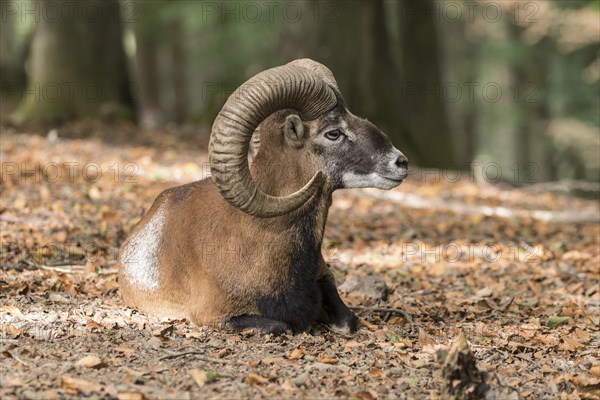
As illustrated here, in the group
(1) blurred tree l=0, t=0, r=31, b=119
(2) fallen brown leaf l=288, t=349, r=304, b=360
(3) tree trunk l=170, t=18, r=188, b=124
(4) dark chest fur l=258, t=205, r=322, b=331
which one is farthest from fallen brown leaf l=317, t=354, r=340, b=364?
(3) tree trunk l=170, t=18, r=188, b=124

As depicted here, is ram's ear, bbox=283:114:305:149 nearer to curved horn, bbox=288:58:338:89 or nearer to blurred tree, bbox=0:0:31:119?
curved horn, bbox=288:58:338:89

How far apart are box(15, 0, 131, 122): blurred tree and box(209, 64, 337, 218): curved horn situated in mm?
12506

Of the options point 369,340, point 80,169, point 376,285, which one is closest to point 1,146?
point 80,169

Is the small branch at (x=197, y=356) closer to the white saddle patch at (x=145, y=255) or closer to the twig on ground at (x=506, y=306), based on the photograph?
the white saddle patch at (x=145, y=255)

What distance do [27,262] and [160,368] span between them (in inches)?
145

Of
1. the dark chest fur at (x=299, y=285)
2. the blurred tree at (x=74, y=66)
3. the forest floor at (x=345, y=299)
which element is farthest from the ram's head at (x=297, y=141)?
the blurred tree at (x=74, y=66)

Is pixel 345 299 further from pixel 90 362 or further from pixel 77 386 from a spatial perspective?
pixel 77 386

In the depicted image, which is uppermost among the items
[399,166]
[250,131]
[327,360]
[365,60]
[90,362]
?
[365,60]

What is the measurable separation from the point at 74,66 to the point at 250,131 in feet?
44.2

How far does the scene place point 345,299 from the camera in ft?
30.0

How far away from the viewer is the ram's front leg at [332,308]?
306 inches

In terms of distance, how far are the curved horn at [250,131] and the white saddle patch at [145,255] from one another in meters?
1.32

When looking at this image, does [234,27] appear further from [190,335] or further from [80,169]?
[190,335]

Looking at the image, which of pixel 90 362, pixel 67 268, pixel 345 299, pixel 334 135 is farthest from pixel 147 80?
pixel 90 362
